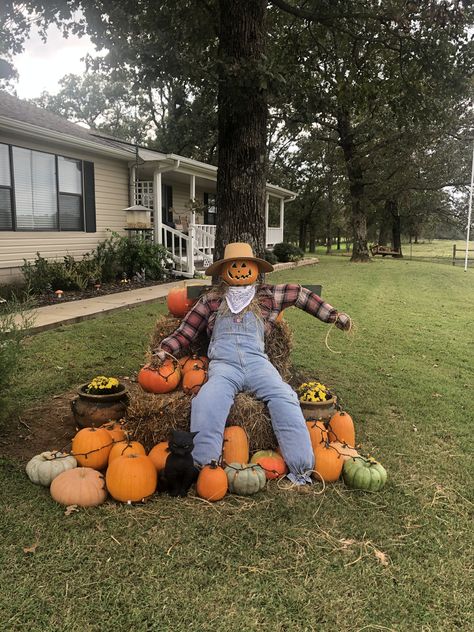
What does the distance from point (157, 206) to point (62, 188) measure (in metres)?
2.56

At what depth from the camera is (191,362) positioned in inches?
145

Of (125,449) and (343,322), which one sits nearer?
(125,449)

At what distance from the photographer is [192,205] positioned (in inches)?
221

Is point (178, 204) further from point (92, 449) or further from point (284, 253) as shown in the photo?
point (92, 449)

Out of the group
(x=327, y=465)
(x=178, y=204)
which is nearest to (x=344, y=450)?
(x=327, y=465)

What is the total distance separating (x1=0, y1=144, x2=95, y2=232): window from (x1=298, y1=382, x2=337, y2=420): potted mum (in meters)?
7.86

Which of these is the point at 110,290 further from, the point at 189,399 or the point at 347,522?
the point at 347,522

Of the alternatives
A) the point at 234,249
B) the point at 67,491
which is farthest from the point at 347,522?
the point at 234,249

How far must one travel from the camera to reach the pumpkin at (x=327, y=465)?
2967 mm

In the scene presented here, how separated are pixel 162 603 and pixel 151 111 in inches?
1337

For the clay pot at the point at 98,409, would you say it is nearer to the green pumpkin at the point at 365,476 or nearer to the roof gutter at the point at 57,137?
the green pumpkin at the point at 365,476

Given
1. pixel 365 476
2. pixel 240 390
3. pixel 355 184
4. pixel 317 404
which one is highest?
pixel 355 184

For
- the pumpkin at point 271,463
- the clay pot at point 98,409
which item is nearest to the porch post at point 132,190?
the clay pot at point 98,409

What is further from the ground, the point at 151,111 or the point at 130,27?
the point at 151,111
